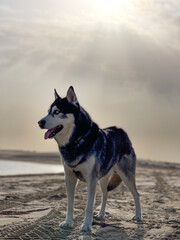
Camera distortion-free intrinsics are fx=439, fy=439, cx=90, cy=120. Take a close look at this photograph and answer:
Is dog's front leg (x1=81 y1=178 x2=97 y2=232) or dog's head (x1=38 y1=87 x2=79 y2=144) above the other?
dog's head (x1=38 y1=87 x2=79 y2=144)

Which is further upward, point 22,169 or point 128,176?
point 128,176

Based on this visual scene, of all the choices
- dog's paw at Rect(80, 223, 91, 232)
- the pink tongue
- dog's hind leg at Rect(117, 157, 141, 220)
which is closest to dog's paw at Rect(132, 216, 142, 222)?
dog's hind leg at Rect(117, 157, 141, 220)

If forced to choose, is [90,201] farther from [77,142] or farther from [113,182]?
[113,182]

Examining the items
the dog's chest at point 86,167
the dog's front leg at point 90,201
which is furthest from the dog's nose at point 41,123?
the dog's front leg at point 90,201

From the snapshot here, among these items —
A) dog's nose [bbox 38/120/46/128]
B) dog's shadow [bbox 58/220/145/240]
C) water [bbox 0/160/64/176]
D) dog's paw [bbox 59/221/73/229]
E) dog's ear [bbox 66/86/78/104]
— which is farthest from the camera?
water [bbox 0/160/64/176]

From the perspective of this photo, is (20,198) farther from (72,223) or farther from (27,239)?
(27,239)

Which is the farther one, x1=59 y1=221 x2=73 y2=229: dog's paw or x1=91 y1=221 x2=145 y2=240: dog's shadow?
x1=59 y1=221 x2=73 y2=229: dog's paw

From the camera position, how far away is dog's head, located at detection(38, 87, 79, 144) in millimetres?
6070

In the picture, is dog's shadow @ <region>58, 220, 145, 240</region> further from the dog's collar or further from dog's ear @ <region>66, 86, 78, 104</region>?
dog's ear @ <region>66, 86, 78, 104</region>

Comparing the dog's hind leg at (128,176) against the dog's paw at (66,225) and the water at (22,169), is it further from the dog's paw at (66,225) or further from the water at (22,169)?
the water at (22,169)

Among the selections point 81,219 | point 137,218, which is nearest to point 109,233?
point 81,219

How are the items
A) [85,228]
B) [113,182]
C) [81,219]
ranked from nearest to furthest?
[85,228] → [81,219] → [113,182]

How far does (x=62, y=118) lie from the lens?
612 cm

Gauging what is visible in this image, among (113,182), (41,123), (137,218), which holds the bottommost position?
(137,218)
